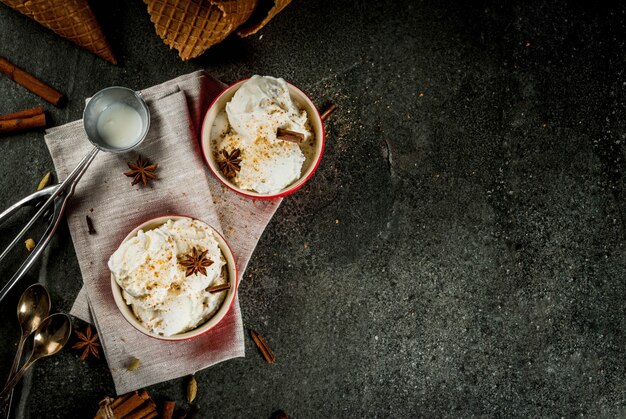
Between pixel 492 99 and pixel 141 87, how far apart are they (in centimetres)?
175

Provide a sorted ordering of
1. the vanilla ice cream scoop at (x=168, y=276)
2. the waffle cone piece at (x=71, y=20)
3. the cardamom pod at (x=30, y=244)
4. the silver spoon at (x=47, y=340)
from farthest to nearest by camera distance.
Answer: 1. the cardamom pod at (x=30, y=244)
2. the silver spoon at (x=47, y=340)
3. the waffle cone piece at (x=71, y=20)
4. the vanilla ice cream scoop at (x=168, y=276)

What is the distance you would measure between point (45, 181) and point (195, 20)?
106 centimetres

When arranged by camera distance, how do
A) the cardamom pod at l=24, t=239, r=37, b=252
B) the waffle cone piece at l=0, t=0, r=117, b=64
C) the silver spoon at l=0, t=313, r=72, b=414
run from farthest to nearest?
the cardamom pod at l=24, t=239, r=37, b=252, the silver spoon at l=0, t=313, r=72, b=414, the waffle cone piece at l=0, t=0, r=117, b=64

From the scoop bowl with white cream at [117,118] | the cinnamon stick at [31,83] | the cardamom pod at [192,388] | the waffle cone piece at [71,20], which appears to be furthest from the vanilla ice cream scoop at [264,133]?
the cardamom pod at [192,388]

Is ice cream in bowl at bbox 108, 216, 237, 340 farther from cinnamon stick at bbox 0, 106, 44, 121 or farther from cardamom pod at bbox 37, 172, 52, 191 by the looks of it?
cinnamon stick at bbox 0, 106, 44, 121

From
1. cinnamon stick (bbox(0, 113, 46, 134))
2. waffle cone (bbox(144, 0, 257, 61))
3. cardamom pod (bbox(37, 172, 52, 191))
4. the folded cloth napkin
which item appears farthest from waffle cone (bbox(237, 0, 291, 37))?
cardamom pod (bbox(37, 172, 52, 191))

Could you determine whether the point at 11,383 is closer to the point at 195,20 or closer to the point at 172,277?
the point at 172,277

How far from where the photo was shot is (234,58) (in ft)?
8.27

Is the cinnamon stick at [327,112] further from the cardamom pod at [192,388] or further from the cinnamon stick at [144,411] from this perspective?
the cinnamon stick at [144,411]

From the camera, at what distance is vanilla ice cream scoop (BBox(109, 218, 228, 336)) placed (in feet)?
6.81

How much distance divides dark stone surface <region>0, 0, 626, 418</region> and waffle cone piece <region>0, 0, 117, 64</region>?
3.5 inches

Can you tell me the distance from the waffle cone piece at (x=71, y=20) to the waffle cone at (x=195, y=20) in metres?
0.35

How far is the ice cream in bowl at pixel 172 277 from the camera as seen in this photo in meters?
2.08

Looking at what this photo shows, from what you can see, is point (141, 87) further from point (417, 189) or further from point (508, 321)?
point (508, 321)
